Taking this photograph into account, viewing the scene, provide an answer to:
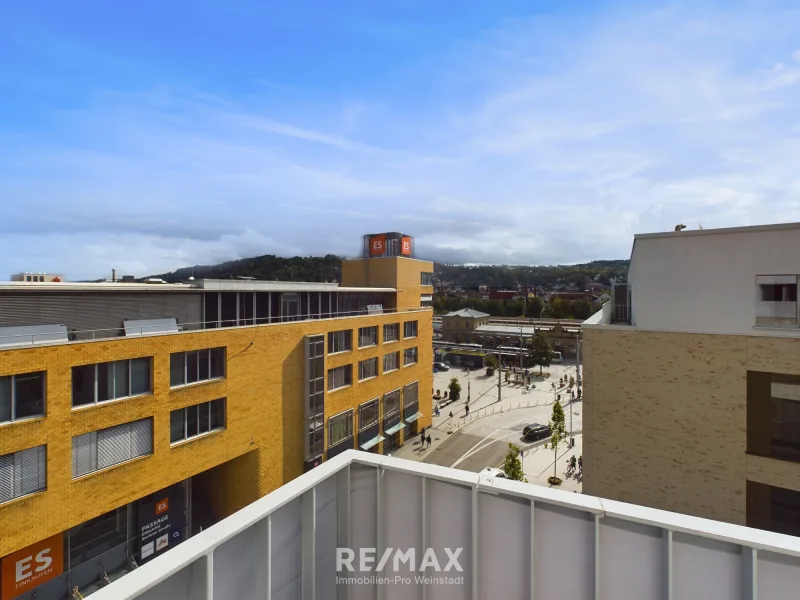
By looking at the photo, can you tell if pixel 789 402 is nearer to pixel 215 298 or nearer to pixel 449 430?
pixel 215 298

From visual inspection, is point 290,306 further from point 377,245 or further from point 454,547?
point 454,547

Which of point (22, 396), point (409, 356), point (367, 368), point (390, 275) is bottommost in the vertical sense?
point (367, 368)

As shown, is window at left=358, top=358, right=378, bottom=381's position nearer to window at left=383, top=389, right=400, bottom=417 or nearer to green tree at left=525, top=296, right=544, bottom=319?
window at left=383, top=389, right=400, bottom=417

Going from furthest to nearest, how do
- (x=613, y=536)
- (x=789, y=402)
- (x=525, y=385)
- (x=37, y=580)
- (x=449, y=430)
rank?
(x=525, y=385), (x=449, y=430), (x=37, y=580), (x=789, y=402), (x=613, y=536)

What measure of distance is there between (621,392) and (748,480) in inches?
192

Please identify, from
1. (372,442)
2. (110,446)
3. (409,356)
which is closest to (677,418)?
(110,446)

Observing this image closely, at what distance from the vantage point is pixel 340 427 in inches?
1249

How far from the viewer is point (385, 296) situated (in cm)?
4012

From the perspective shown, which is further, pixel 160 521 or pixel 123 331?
pixel 160 521

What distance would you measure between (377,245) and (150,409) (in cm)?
3301

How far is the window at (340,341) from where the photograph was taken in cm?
3089

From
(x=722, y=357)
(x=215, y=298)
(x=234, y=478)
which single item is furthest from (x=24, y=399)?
(x=722, y=357)

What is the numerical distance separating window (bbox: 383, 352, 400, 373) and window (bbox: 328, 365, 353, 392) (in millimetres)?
4946

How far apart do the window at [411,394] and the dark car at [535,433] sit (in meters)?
10.7
